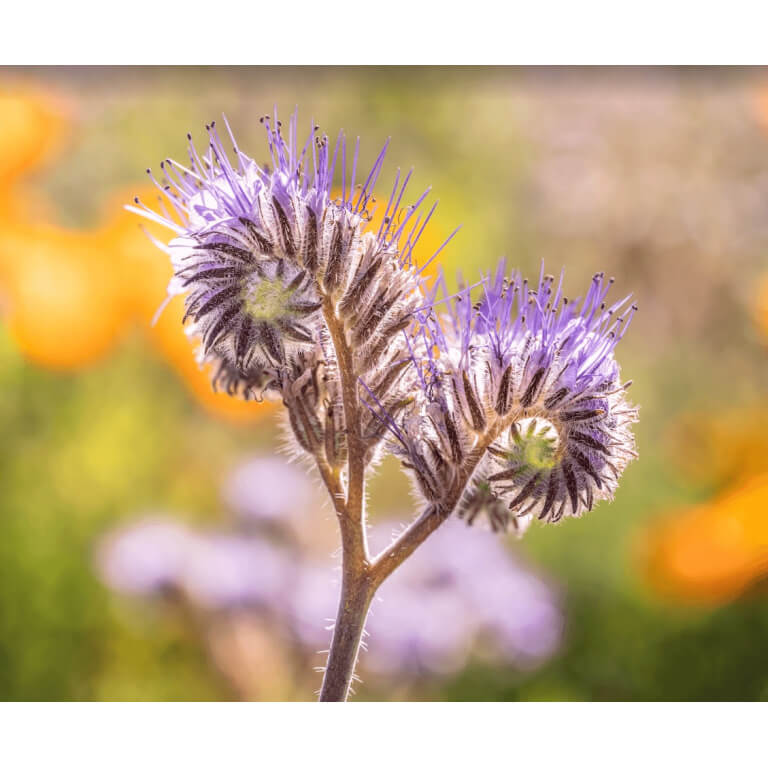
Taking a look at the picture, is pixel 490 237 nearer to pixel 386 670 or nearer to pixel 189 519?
pixel 189 519

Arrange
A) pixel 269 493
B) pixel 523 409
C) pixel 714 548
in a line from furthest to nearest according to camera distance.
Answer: pixel 714 548 < pixel 269 493 < pixel 523 409

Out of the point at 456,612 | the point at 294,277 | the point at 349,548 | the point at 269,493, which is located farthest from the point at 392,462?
the point at 294,277

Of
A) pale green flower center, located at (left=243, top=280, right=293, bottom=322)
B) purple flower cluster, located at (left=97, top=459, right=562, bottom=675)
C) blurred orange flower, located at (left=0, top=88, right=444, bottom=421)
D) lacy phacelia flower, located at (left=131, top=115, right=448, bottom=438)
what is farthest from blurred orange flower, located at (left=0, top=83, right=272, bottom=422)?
pale green flower center, located at (left=243, top=280, right=293, bottom=322)

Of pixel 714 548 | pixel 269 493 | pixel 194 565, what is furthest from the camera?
pixel 714 548

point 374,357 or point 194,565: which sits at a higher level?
point 374,357

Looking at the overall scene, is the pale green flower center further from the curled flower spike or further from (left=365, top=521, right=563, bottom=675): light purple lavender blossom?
(left=365, top=521, right=563, bottom=675): light purple lavender blossom

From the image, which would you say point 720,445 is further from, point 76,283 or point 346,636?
point 346,636
